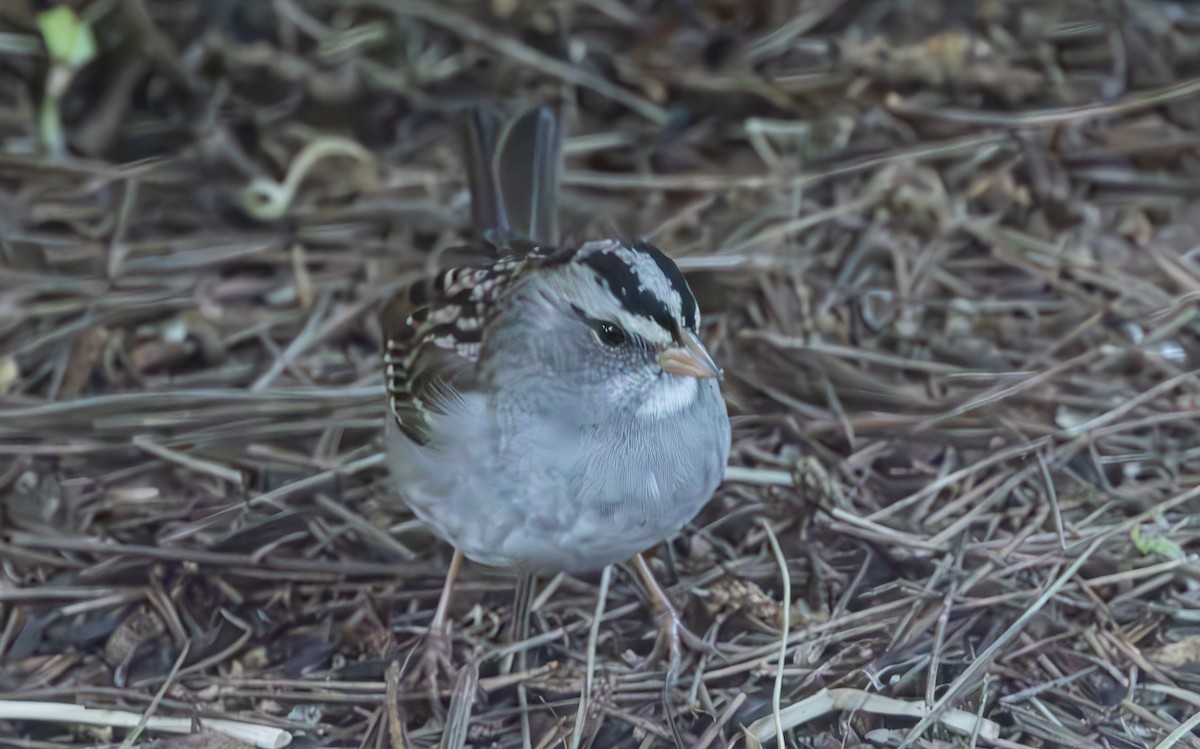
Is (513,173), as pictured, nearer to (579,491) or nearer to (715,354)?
(715,354)

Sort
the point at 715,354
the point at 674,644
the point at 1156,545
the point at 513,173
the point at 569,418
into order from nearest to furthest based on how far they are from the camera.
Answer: the point at 569,418 < the point at 674,644 < the point at 1156,545 < the point at 513,173 < the point at 715,354

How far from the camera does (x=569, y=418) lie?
2045 millimetres

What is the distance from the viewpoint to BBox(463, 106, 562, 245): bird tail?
276 cm

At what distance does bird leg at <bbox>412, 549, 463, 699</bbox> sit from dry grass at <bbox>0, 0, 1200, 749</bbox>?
41 millimetres

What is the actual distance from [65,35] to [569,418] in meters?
2.63

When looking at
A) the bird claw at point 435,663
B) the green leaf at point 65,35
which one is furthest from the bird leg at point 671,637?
the green leaf at point 65,35

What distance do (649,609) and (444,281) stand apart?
91cm

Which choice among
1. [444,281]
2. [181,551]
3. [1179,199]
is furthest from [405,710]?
[1179,199]

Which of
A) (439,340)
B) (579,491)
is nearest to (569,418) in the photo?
(579,491)

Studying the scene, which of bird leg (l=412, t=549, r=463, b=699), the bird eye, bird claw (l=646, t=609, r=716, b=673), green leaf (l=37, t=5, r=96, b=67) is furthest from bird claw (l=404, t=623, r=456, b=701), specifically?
green leaf (l=37, t=5, r=96, b=67)

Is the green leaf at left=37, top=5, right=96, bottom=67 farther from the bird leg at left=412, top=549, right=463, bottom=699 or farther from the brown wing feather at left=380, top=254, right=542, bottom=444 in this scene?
the bird leg at left=412, top=549, right=463, bottom=699

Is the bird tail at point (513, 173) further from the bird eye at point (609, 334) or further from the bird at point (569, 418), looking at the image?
the bird eye at point (609, 334)

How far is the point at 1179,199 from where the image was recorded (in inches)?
134

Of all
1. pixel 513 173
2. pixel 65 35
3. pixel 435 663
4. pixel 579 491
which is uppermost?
pixel 65 35
